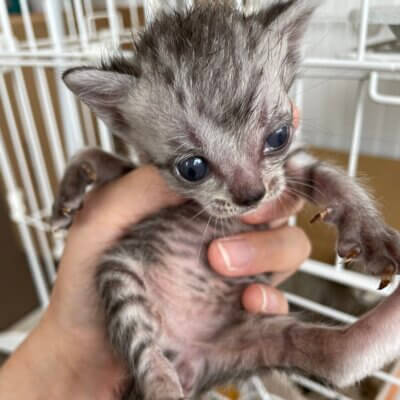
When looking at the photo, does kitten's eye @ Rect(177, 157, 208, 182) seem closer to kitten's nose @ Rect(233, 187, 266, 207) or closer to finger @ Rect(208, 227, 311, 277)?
kitten's nose @ Rect(233, 187, 266, 207)

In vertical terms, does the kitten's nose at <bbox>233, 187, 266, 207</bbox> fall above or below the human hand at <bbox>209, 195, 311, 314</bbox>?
above

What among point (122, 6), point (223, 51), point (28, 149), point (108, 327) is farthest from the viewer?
point (122, 6)

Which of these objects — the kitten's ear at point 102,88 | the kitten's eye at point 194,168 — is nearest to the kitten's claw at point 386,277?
the kitten's eye at point 194,168

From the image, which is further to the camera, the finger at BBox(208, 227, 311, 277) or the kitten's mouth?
the finger at BBox(208, 227, 311, 277)

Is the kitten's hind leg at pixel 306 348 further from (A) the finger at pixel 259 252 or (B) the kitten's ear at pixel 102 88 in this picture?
(B) the kitten's ear at pixel 102 88

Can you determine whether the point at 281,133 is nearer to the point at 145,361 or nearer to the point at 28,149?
the point at 145,361

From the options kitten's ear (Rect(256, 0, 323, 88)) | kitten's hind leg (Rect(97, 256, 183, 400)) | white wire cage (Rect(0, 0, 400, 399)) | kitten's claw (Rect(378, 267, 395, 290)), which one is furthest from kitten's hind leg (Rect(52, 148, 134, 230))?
kitten's claw (Rect(378, 267, 395, 290))

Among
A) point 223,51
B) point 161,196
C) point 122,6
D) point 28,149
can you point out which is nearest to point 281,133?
point 223,51

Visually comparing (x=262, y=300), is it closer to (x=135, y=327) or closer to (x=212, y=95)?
(x=135, y=327)
